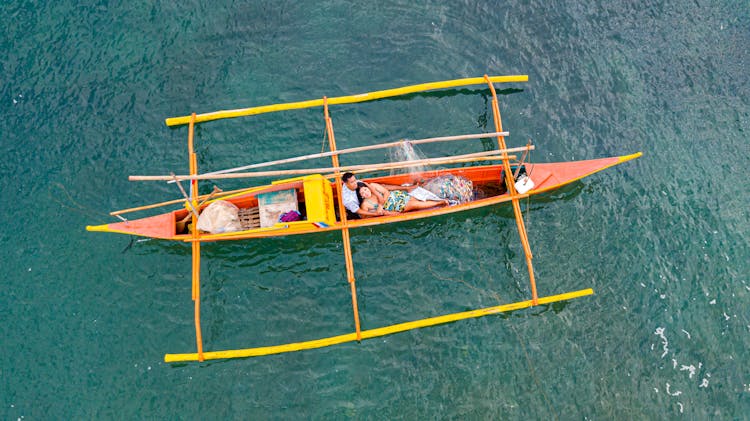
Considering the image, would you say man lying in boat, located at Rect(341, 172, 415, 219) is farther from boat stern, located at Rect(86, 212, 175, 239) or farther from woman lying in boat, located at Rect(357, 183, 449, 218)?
boat stern, located at Rect(86, 212, 175, 239)

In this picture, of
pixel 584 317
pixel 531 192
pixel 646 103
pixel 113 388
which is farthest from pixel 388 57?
pixel 113 388

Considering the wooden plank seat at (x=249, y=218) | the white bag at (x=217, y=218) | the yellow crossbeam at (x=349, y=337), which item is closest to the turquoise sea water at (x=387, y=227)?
the yellow crossbeam at (x=349, y=337)

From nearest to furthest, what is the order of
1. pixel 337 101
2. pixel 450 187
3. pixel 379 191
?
pixel 379 191 → pixel 450 187 → pixel 337 101

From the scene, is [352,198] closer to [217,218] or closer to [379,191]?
[379,191]

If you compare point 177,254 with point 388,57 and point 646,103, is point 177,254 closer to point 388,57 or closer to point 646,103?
point 388,57

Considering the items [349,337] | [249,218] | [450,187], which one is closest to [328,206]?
[249,218]

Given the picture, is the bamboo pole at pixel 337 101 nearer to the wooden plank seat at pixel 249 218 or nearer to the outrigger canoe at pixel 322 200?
the outrigger canoe at pixel 322 200
